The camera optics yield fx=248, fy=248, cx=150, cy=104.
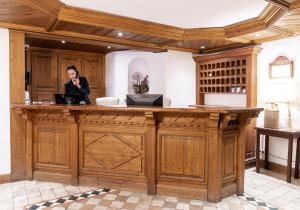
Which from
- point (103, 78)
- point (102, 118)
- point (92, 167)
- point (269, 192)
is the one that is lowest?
point (269, 192)

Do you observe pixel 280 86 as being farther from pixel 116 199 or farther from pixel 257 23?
pixel 116 199

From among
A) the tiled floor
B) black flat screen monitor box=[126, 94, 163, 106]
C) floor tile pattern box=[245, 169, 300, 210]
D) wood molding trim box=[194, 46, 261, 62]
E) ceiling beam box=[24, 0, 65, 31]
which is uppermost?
ceiling beam box=[24, 0, 65, 31]

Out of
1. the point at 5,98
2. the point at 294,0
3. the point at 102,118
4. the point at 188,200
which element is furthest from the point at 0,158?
the point at 294,0

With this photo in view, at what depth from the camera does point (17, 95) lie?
11.7 ft

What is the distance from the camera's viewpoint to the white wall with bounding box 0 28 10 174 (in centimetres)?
346

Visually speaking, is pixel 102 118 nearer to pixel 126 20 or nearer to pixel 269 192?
pixel 126 20

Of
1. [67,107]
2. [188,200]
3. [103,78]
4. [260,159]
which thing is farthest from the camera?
[103,78]

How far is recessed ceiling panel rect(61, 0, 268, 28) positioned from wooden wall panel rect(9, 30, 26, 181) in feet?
3.44

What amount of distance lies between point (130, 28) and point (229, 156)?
233 centimetres

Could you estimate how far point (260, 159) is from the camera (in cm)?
453

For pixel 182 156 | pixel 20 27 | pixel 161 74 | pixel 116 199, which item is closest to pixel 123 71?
pixel 161 74

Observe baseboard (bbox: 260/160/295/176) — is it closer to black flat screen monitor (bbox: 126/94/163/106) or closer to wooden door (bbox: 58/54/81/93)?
black flat screen monitor (bbox: 126/94/163/106)

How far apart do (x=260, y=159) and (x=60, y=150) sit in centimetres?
346

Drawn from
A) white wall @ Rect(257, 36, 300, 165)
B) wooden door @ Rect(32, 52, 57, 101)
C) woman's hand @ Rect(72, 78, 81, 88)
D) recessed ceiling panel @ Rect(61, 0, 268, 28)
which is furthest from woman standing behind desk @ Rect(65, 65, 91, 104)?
white wall @ Rect(257, 36, 300, 165)
